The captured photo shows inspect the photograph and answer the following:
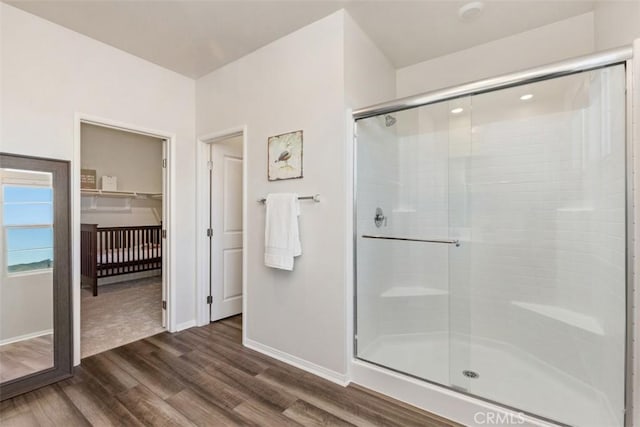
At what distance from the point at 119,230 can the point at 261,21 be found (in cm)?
420

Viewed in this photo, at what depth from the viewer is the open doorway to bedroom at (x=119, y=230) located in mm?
3674

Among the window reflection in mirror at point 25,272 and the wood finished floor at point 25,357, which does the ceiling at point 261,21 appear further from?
the wood finished floor at point 25,357

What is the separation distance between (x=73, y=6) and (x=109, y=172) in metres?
3.79

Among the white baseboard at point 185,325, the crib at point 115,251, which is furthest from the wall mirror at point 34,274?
the crib at point 115,251

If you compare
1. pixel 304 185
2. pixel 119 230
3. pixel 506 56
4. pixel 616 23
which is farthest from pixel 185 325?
pixel 616 23

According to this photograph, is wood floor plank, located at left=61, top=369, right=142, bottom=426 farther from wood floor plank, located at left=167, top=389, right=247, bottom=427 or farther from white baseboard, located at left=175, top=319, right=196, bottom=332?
white baseboard, located at left=175, top=319, right=196, bottom=332

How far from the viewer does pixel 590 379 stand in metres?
1.74

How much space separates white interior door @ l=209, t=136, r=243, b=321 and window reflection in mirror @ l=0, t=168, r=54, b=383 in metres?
1.36

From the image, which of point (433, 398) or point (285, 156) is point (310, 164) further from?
point (433, 398)

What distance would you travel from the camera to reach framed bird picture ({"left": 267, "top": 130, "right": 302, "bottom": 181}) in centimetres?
231

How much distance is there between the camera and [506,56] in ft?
8.15

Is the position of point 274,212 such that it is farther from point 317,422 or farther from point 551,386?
point 551,386

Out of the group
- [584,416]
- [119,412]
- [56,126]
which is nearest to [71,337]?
[119,412]

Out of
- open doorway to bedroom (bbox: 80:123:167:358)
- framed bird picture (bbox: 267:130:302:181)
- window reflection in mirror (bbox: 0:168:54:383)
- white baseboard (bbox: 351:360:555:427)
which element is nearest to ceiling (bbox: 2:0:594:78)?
framed bird picture (bbox: 267:130:302:181)
